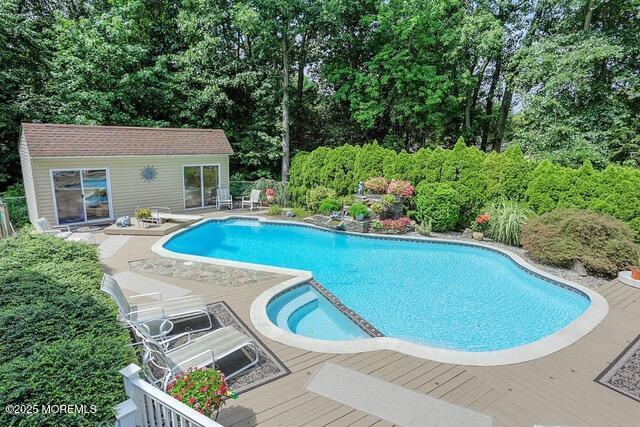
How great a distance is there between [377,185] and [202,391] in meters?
10.9

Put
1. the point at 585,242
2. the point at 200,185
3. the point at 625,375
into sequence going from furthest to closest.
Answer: the point at 200,185 < the point at 585,242 < the point at 625,375

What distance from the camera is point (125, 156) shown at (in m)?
13.0

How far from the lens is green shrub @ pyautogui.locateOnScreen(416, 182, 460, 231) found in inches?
468

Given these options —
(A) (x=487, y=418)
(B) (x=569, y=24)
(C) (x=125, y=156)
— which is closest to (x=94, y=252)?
(A) (x=487, y=418)

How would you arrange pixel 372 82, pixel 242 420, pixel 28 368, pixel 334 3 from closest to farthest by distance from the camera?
pixel 28 368
pixel 242 420
pixel 334 3
pixel 372 82

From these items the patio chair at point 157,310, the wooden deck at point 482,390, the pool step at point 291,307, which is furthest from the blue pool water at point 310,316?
the patio chair at point 157,310

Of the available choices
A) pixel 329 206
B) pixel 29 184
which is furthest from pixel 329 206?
pixel 29 184

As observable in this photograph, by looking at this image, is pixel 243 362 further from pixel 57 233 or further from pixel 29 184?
pixel 29 184

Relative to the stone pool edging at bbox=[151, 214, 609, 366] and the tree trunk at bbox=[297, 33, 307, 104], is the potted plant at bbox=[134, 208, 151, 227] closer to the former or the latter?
the stone pool edging at bbox=[151, 214, 609, 366]

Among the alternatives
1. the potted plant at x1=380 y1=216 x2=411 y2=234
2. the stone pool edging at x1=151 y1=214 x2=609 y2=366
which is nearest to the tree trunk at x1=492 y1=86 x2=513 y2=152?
the potted plant at x1=380 y1=216 x2=411 y2=234

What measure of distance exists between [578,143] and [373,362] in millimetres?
13650

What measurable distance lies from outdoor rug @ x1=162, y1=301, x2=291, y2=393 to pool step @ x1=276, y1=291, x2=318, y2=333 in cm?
92

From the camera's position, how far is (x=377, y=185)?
520 inches

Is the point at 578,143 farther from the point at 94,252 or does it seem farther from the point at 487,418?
the point at 94,252
